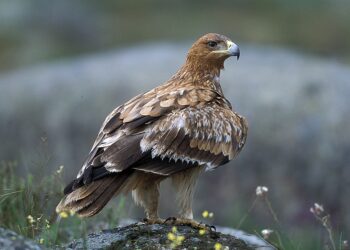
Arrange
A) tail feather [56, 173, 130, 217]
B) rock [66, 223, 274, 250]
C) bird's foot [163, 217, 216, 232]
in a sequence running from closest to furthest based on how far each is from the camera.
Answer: rock [66, 223, 274, 250]
tail feather [56, 173, 130, 217]
bird's foot [163, 217, 216, 232]

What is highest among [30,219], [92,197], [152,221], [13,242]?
[13,242]

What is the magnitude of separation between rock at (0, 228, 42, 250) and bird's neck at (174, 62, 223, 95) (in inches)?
149

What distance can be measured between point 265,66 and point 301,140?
5.96 ft

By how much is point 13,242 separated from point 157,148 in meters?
2.33

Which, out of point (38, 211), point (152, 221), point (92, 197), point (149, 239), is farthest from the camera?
point (152, 221)

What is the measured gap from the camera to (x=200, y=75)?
11.1 metres

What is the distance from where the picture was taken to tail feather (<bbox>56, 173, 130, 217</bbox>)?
910 centimetres

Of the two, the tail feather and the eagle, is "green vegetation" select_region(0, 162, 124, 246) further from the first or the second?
the eagle

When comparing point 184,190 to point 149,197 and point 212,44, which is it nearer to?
point 149,197

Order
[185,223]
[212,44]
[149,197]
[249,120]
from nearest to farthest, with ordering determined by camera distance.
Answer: [185,223] → [149,197] → [212,44] → [249,120]

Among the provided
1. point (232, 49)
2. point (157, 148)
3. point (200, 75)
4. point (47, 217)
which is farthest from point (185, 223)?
point (232, 49)

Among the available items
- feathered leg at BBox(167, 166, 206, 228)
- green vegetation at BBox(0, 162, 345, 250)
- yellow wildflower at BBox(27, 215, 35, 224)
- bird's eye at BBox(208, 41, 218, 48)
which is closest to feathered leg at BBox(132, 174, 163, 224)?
feathered leg at BBox(167, 166, 206, 228)

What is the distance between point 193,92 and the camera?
1048 cm

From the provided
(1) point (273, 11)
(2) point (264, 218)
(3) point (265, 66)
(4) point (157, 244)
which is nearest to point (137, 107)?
(4) point (157, 244)
